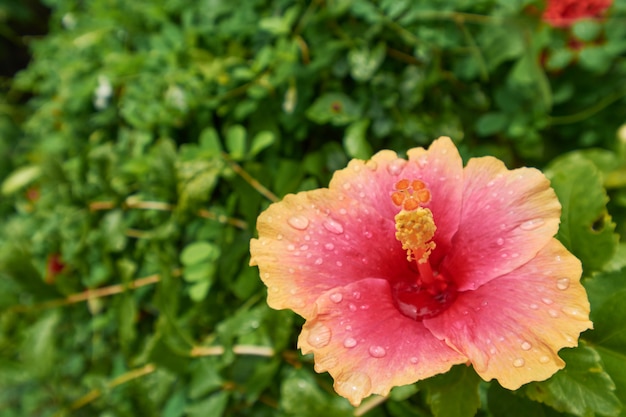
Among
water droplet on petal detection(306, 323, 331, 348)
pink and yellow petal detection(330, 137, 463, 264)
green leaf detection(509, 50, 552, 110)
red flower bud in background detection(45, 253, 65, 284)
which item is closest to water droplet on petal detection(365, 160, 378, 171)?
pink and yellow petal detection(330, 137, 463, 264)

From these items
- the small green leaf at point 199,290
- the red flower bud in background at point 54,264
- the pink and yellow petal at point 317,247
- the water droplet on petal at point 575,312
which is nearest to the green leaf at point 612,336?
the water droplet on petal at point 575,312

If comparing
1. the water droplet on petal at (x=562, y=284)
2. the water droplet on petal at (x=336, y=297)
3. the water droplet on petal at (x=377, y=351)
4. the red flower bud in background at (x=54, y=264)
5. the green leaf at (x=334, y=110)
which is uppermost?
the water droplet on petal at (x=562, y=284)

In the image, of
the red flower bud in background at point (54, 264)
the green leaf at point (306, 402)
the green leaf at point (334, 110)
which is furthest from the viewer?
the red flower bud in background at point (54, 264)

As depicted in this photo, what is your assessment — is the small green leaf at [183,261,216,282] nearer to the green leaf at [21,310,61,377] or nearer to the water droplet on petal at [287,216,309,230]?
the green leaf at [21,310,61,377]

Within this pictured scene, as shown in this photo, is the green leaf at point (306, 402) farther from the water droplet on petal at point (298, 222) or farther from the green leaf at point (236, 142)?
the green leaf at point (236, 142)

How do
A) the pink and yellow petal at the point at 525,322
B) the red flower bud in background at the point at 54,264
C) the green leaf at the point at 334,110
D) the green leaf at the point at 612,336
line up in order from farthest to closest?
1. the red flower bud in background at the point at 54,264
2. the green leaf at the point at 334,110
3. the green leaf at the point at 612,336
4. the pink and yellow petal at the point at 525,322

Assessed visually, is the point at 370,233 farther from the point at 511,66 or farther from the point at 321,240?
the point at 511,66

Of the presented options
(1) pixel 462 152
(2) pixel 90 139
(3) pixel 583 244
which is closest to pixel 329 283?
(3) pixel 583 244
